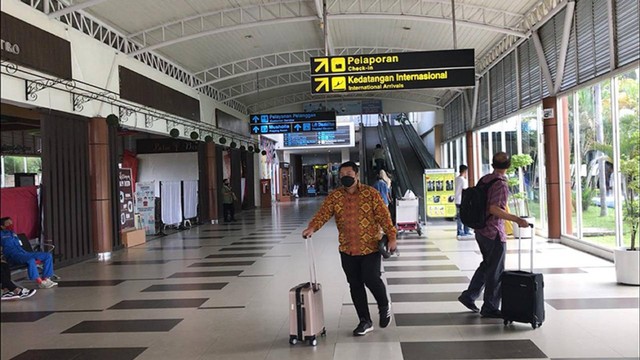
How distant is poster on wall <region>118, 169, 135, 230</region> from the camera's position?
476 inches

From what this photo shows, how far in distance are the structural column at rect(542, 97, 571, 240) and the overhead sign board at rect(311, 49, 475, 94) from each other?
2.26 metres

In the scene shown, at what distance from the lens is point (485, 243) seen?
16.5 feet

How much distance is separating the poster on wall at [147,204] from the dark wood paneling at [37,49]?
6.11 metres

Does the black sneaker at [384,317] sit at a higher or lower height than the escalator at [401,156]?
lower

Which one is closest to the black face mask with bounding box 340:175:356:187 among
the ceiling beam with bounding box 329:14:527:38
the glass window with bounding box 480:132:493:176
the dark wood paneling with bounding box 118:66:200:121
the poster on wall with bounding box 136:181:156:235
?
the ceiling beam with bounding box 329:14:527:38

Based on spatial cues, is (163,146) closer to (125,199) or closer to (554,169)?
(125,199)

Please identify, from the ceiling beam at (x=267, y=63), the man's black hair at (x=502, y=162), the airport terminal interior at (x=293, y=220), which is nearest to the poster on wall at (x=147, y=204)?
the airport terminal interior at (x=293, y=220)

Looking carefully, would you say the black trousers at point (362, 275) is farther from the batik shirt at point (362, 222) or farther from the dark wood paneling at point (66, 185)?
the dark wood paneling at point (66, 185)

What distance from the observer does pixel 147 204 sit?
15.3 m

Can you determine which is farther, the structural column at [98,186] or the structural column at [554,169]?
the structural column at [98,186]

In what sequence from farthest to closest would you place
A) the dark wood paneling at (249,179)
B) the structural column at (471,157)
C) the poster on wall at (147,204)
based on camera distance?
the dark wood paneling at (249,179) → the structural column at (471,157) → the poster on wall at (147,204)

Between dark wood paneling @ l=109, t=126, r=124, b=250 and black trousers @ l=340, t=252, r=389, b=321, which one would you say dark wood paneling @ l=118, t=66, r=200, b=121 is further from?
black trousers @ l=340, t=252, r=389, b=321

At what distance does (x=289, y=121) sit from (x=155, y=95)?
6686 millimetres

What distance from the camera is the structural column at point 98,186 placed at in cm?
1065
